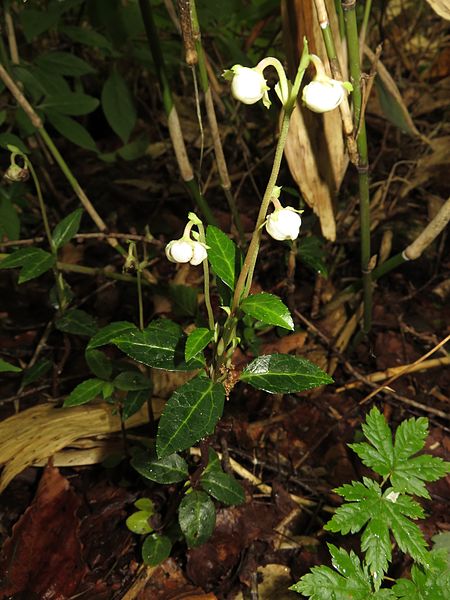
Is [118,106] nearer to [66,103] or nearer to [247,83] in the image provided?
[66,103]

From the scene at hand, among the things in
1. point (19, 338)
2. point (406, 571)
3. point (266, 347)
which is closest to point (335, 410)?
point (266, 347)

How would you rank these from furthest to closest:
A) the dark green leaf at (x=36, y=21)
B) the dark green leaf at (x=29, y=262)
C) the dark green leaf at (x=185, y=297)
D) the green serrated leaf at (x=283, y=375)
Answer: the dark green leaf at (x=36, y=21) → the dark green leaf at (x=185, y=297) → the dark green leaf at (x=29, y=262) → the green serrated leaf at (x=283, y=375)

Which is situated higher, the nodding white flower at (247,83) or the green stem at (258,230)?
the nodding white flower at (247,83)

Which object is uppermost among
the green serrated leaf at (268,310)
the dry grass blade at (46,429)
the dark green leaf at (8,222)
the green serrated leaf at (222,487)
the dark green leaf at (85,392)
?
the dark green leaf at (8,222)

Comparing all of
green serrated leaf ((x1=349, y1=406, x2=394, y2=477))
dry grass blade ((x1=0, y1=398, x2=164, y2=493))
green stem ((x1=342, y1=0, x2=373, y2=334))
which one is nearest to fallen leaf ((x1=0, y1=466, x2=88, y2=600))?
dry grass blade ((x1=0, y1=398, x2=164, y2=493))

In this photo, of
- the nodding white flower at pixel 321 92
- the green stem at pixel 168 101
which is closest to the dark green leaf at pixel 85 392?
the green stem at pixel 168 101

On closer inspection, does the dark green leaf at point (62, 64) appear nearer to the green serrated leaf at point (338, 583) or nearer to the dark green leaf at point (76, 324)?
the dark green leaf at point (76, 324)

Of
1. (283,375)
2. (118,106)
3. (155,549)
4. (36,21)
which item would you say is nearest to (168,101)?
(118,106)
